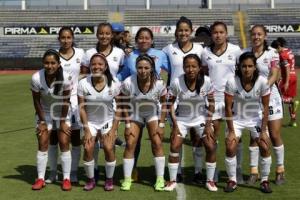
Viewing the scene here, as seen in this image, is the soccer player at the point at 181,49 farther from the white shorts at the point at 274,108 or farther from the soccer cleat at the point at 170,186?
the white shorts at the point at 274,108

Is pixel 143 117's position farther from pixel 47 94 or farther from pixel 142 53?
pixel 47 94

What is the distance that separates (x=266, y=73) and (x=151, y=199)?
2.08 m

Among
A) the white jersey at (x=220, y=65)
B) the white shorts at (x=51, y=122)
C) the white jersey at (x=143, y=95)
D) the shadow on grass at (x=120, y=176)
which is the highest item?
the white jersey at (x=220, y=65)

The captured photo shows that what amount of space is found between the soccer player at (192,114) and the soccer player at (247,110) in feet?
0.66

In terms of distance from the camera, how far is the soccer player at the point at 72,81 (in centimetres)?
605

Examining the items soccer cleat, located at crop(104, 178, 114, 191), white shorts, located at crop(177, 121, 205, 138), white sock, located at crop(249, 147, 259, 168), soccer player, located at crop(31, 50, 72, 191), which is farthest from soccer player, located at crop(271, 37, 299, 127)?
soccer player, located at crop(31, 50, 72, 191)

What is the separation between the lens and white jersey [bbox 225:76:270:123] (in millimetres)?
5664

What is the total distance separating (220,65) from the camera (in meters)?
5.92

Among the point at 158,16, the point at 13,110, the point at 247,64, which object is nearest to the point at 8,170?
the point at 247,64

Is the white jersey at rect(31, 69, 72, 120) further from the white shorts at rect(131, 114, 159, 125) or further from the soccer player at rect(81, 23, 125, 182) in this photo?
the white shorts at rect(131, 114, 159, 125)

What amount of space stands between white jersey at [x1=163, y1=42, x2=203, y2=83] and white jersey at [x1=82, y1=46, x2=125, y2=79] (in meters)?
0.62

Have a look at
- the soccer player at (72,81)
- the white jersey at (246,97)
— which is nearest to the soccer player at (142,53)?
the soccer player at (72,81)

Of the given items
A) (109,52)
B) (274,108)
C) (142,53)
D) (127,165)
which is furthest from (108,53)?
(274,108)

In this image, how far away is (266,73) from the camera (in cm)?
594
